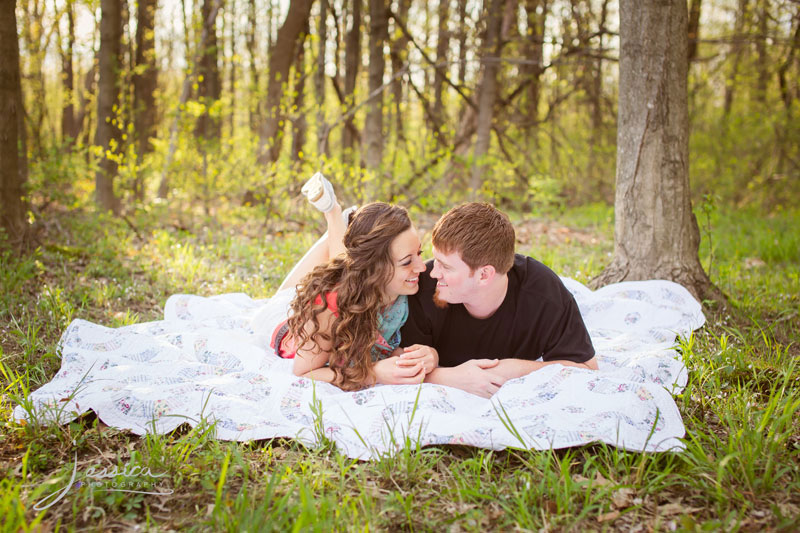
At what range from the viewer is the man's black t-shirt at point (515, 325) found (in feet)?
10.1

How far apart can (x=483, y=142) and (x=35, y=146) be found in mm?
7309

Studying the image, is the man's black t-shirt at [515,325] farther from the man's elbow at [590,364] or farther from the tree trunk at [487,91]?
the tree trunk at [487,91]

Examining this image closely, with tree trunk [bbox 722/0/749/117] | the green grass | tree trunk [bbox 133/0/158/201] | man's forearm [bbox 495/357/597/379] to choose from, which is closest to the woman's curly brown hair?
the green grass

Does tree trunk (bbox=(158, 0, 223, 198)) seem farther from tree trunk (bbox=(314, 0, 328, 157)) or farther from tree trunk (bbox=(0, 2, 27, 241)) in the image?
tree trunk (bbox=(0, 2, 27, 241))

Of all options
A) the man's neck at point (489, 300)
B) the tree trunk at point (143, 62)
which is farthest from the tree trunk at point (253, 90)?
the man's neck at point (489, 300)

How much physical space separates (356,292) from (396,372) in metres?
0.48

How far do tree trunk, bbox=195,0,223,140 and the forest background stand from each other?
86 mm

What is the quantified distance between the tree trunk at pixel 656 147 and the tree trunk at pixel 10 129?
17.1 ft

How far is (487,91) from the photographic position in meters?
9.77

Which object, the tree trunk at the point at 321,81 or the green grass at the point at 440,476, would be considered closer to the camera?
the green grass at the point at 440,476

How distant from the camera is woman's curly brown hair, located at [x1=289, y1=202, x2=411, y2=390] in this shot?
3.02 meters

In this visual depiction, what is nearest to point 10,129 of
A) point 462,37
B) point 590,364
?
point 590,364

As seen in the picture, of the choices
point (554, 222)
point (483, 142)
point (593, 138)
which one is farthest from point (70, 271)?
point (593, 138)

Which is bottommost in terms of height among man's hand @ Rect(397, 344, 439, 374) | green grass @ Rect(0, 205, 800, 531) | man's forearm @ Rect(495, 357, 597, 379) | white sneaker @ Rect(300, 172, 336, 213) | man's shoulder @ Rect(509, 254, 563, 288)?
green grass @ Rect(0, 205, 800, 531)
